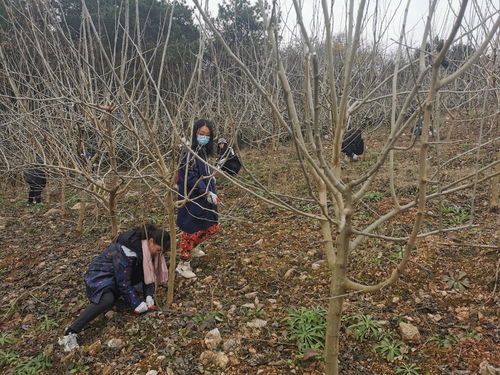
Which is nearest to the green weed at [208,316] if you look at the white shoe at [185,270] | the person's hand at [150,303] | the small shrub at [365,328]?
the person's hand at [150,303]

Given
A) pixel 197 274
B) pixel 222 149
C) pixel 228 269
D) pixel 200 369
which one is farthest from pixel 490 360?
pixel 222 149

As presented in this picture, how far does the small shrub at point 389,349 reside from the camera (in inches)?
87.7

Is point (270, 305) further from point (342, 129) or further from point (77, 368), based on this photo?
point (342, 129)

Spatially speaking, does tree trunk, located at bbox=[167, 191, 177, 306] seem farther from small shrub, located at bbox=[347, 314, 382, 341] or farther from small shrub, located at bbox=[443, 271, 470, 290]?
small shrub, located at bbox=[443, 271, 470, 290]

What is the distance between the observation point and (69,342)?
2654 mm

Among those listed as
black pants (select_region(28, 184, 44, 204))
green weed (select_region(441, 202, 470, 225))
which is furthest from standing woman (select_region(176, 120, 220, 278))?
black pants (select_region(28, 184, 44, 204))

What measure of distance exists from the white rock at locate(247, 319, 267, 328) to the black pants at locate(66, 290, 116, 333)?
3.75 ft

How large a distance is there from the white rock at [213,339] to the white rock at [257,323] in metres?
0.25

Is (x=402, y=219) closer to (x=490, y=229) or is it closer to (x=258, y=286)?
(x=490, y=229)

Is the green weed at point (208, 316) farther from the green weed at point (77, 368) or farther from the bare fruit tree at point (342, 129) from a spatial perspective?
the bare fruit tree at point (342, 129)

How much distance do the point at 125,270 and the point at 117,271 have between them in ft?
0.21

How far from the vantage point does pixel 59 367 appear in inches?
99.7

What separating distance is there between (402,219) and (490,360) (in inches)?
92.0

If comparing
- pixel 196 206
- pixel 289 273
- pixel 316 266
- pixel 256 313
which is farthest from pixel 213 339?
pixel 196 206
